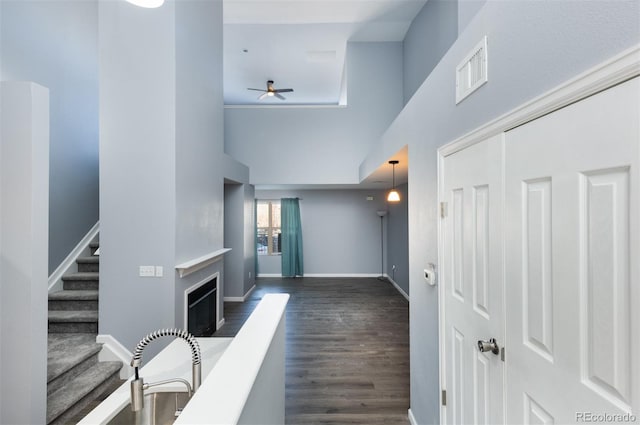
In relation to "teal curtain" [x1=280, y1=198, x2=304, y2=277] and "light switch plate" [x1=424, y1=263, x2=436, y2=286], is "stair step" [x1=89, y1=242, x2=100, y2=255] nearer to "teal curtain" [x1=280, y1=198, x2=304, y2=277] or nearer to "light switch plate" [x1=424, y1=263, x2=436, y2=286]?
"light switch plate" [x1=424, y1=263, x2=436, y2=286]

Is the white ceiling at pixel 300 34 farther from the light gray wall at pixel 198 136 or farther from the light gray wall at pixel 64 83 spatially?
the light gray wall at pixel 64 83

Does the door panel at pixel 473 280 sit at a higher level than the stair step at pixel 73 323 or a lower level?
higher

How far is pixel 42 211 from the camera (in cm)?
198

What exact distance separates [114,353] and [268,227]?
17.1 feet

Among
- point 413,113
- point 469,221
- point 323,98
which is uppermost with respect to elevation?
point 323,98

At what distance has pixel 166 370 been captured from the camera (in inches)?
62.7

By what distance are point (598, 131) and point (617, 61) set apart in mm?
164

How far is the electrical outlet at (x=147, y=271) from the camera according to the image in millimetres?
2877

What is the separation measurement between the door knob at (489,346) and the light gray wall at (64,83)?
4.40 meters

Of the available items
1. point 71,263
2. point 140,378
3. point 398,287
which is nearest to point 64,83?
point 71,263

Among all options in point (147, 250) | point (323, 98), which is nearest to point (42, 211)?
point (147, 250)

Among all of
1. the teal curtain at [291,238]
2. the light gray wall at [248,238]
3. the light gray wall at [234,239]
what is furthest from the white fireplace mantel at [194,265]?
the teal curtain at [291,238]

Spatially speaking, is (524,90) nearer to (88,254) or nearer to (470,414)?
(470,414)

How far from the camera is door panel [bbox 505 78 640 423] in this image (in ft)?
2.28
